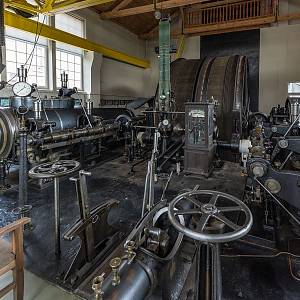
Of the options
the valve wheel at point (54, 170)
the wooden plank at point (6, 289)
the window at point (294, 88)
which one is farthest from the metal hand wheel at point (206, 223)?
the window at point (294, 88)

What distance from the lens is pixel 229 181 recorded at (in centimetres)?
360

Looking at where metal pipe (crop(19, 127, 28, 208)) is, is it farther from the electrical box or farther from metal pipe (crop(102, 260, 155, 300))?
the electrical box

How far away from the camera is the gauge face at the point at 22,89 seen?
11.1 feet

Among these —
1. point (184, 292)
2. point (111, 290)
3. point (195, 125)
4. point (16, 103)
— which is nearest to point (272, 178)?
point (184, 292)

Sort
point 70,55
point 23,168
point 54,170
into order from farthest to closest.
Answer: point 70,55 < point 23,168 < point 54,170

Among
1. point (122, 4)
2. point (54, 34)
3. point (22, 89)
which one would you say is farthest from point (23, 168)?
point (122, 4)

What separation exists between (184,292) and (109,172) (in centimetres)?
272

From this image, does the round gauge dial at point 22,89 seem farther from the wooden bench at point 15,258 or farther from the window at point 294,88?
the window at point 294,88

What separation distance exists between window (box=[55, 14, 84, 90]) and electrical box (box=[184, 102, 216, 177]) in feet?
12.1

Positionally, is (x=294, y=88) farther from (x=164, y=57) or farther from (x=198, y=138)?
(x=164, y=57)

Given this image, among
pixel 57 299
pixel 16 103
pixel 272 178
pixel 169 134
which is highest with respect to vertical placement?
pixel 16 103

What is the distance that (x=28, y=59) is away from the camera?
5348 mm

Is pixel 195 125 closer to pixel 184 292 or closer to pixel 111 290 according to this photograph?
pixel 184 292

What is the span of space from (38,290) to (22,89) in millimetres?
2663
